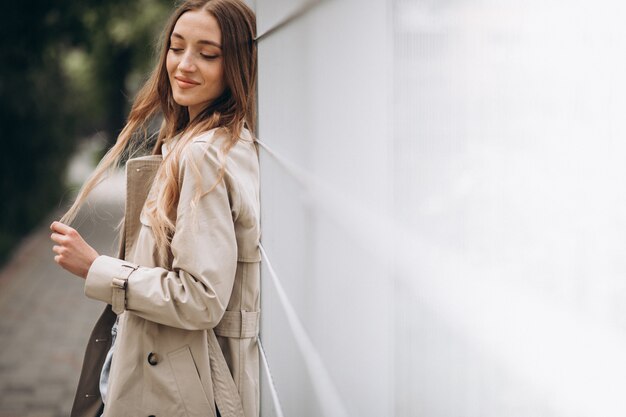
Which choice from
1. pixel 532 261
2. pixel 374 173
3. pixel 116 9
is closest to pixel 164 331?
pixel 374 173

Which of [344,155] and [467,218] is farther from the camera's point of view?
[344,155]

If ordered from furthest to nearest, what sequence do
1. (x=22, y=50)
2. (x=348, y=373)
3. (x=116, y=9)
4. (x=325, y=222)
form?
(x=116, y=9) < (x=22, y=50) < (x=325, y=222) < (x=348, y=373)

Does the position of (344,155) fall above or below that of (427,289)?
above

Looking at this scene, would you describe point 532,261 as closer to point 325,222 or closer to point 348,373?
point 348,373

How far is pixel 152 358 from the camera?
6.66ft

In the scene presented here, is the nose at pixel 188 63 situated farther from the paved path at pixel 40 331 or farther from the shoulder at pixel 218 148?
the paved path at pixel 40 331

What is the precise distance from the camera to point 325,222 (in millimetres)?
1149

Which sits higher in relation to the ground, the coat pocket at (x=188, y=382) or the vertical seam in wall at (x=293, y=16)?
the vertical seam in wall at (x=293, y=16)

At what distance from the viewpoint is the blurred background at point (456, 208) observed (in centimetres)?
44

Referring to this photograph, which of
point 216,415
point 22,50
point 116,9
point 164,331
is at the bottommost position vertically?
point 216,415

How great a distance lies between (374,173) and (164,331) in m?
1.34

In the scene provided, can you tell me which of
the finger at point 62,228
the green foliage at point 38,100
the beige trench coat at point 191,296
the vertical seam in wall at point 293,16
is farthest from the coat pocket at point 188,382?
the green foliage at point 38,100

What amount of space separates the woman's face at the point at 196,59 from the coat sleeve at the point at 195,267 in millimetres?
306

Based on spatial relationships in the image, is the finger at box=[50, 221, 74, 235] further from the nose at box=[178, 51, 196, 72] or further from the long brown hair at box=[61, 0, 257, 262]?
the nose at box=[178, 51, 196, 72]
